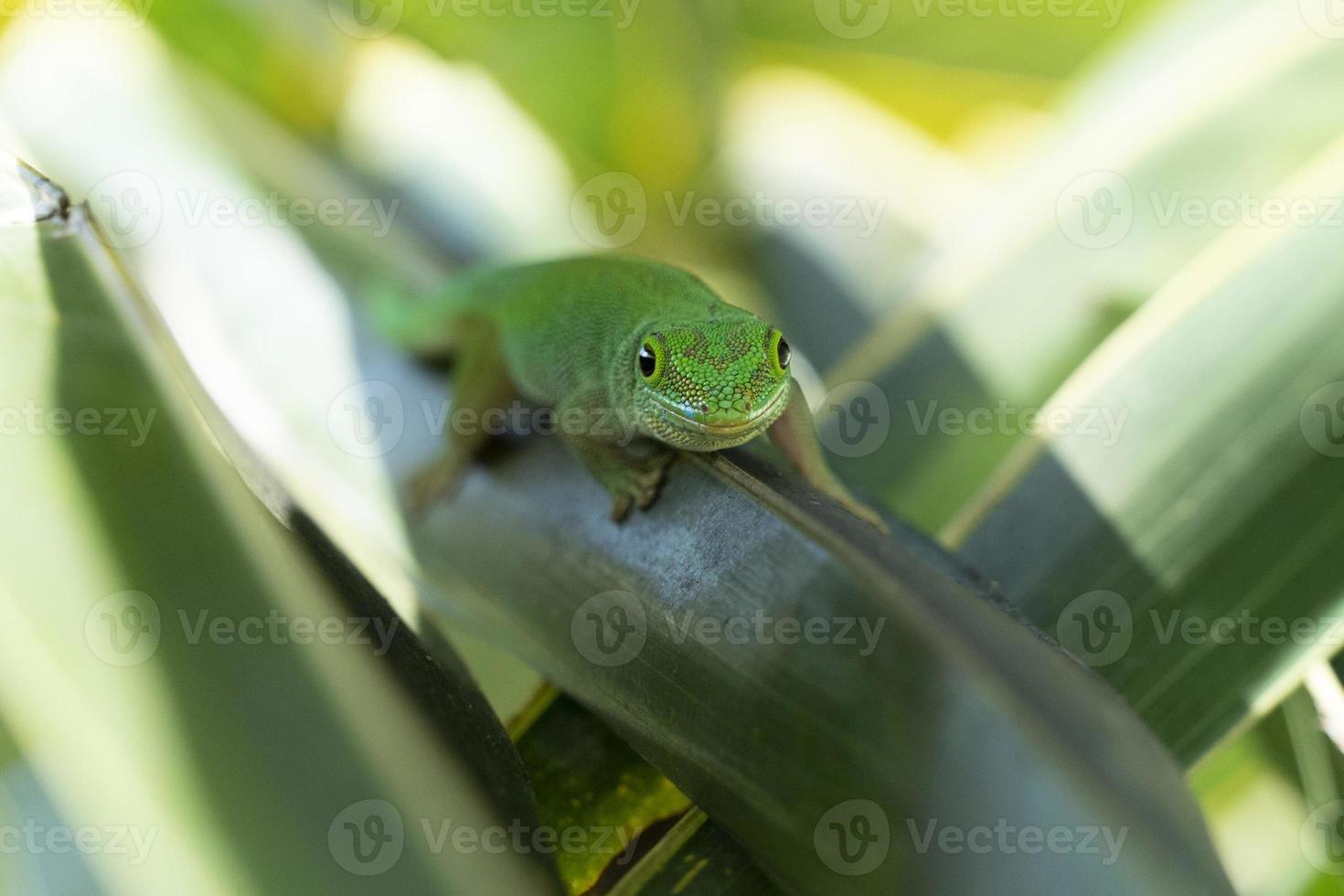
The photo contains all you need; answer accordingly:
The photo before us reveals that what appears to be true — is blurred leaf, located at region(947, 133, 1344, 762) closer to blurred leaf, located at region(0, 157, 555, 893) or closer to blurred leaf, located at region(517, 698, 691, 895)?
blurred leaf, located at region(517, 698, 691, 895)

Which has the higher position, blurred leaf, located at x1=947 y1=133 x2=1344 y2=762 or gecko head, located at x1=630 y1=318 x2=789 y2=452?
blurred leaf, located at x1=947 y1=133 x2=1344 y2=762

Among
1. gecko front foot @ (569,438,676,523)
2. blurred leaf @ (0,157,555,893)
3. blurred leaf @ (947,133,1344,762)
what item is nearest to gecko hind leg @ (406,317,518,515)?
gecko front foot @ (569,438,676,523)

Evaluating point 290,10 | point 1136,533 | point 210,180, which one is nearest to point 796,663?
point 1136,533

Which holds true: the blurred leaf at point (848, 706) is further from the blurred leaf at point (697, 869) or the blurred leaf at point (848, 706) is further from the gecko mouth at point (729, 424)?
the gecko mouth at point (729, 424)

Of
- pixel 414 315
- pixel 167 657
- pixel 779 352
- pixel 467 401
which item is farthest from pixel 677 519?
pixel 414 315

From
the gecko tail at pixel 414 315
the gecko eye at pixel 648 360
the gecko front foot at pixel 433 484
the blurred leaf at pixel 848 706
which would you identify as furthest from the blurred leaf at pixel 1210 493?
the gecko tail at pixel 414 315

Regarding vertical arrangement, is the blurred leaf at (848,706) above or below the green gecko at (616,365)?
above

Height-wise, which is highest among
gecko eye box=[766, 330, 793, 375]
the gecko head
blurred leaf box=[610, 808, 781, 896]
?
gecko eye box=[766, 330, 793, 375]
